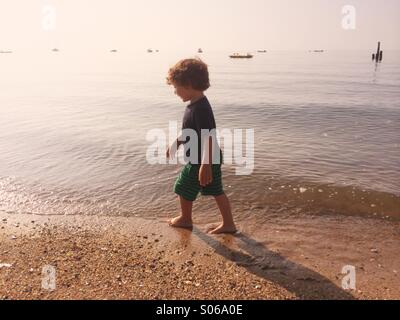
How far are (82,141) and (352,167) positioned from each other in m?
7.04

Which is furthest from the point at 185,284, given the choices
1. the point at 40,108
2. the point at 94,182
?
the point at 40,108

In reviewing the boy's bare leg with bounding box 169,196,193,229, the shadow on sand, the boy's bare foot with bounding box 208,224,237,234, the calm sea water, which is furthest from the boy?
the calm sea water

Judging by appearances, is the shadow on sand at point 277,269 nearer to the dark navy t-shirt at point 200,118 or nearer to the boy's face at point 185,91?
the dark navy t-shirt at point 200,118

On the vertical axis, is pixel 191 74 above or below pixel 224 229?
above

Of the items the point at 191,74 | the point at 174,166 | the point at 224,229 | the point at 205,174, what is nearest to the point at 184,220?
the point at 224,229

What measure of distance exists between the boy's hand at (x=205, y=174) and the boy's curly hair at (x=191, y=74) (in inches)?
36.0

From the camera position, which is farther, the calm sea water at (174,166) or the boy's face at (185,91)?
the calm sea water at (174,166)

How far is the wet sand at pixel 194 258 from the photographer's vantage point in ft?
11.4

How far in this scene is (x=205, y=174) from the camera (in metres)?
4.27

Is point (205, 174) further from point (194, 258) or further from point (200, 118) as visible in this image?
point (194, 258)

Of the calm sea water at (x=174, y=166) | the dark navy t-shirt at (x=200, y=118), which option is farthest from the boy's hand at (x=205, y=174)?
the calm sea water at (x=174, y=166)

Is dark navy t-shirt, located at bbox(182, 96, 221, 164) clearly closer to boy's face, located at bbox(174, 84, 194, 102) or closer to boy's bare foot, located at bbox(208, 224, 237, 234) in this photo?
boy's face, located at bbox(174, 84, 194, 102)

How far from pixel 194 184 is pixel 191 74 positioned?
1358 millimetres
